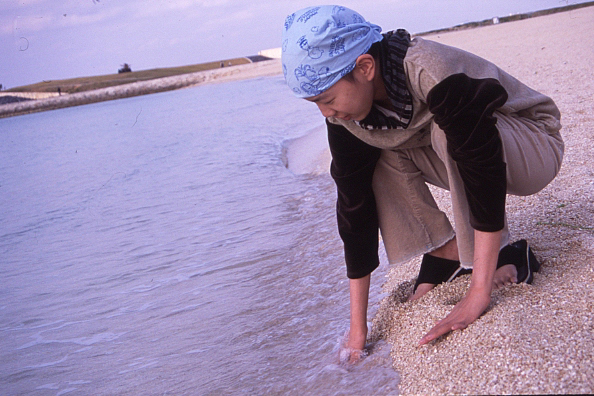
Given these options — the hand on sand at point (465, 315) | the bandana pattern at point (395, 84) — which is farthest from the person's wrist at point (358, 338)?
the bandana pattern at point (395, 84)

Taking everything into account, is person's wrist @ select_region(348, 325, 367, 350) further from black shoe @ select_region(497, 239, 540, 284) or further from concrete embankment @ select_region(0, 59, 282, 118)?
concrete embankment @ select_region(0, 59, 282, 118)

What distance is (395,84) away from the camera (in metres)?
1.54

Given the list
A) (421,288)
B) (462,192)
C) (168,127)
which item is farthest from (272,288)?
(168,127)

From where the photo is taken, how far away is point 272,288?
9.19 feet

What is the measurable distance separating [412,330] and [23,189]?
8228 millimetres

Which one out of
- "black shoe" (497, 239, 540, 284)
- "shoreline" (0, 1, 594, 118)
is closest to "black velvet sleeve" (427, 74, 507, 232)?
"black shoe" (497, 239, 540, 284)

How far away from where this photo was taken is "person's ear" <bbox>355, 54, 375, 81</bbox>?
1528 millimetres

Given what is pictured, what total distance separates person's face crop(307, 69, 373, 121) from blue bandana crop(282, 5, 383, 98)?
0.10 feet

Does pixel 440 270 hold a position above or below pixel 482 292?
below

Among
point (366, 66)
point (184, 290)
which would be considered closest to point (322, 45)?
point (366, 66)

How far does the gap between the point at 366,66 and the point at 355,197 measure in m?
0.51

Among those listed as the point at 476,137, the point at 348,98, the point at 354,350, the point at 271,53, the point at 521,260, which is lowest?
the point at 271,53

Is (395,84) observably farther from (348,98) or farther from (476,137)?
(476,137)

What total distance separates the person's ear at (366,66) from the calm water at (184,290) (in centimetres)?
94
